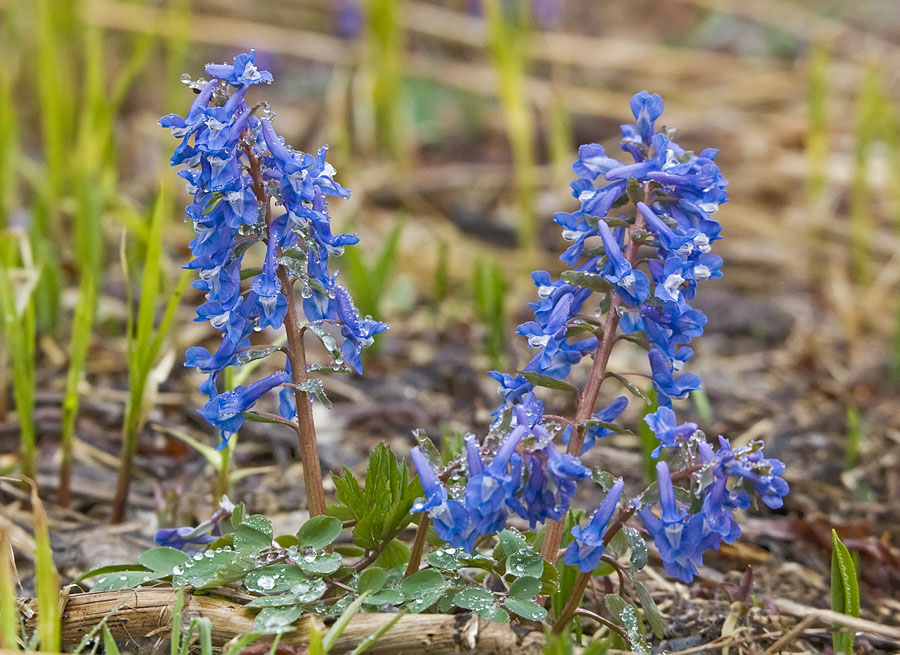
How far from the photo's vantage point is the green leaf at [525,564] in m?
1.61

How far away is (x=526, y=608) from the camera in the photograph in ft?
5.15

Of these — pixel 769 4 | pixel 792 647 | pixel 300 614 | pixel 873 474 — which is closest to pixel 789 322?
pixel 873 474

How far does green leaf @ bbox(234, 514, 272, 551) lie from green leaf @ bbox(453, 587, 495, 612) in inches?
13.9

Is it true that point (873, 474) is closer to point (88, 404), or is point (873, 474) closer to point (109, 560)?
point (109, 560)

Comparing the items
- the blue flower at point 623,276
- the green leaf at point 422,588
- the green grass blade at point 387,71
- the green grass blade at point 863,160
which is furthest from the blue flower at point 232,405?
the green grass blade at point 387,71

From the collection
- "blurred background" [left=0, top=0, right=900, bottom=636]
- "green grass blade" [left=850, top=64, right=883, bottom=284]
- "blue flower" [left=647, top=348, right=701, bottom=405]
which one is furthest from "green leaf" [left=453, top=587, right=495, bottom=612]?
"green grass blade" [left=850, top=64, right=883, bottom=284]

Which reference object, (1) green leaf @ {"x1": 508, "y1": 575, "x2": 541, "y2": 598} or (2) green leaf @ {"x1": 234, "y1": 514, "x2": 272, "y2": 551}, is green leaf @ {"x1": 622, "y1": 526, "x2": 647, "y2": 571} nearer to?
(1) green leaf @ {"x1": 508, "y1": 575, "x2": 541, "y2": 598}

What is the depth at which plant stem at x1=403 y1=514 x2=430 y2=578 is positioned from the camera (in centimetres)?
165

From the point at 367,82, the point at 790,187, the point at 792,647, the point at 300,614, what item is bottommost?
the point at 792,647

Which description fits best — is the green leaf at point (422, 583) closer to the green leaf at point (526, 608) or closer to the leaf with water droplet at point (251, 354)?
the green leaf at point (526, 608)

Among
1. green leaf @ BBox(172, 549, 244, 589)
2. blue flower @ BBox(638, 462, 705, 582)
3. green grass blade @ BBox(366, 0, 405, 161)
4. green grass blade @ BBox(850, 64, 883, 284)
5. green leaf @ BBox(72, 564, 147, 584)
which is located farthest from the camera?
green grass blade @ BBox(366, 0, 405, 161)

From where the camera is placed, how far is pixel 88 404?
3076 mm

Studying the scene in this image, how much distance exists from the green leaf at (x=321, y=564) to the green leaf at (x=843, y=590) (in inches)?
34.7

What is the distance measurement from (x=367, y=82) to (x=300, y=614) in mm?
4624
